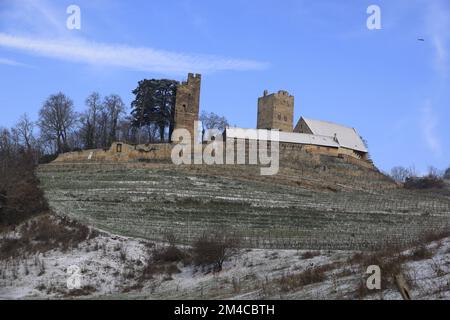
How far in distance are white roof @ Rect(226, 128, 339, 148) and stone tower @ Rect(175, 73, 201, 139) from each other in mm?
4458

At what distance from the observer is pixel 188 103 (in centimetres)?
7031

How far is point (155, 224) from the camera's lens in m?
34.5

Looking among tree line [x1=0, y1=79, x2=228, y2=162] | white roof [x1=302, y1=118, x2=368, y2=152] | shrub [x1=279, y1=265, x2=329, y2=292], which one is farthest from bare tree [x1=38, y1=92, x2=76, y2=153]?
shrub [x1=279, y1=265, x2=329, y2=292]

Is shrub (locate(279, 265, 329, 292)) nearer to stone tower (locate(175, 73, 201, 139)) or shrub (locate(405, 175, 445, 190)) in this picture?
stone tower (locate(175, 73, 201, 139))

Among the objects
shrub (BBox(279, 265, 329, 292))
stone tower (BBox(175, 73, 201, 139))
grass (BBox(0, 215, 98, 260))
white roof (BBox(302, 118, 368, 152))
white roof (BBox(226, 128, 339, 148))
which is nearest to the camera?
shrub (BBox(279, 265, 329, 292))

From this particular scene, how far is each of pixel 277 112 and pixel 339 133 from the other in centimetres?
1013

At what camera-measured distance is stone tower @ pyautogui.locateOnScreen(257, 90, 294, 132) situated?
9012 centimetres

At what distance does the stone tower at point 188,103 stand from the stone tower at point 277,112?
20337 millimetres

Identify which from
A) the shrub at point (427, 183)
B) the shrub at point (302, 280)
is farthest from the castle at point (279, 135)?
the shrub at point (302, 280)

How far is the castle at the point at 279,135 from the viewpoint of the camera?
57750 mm

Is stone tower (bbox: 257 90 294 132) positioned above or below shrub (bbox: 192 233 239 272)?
above
